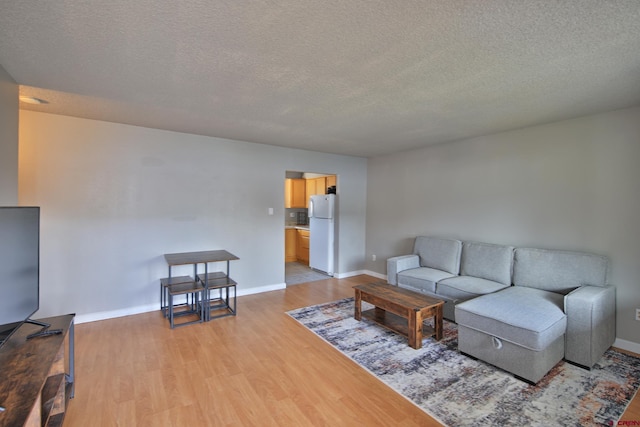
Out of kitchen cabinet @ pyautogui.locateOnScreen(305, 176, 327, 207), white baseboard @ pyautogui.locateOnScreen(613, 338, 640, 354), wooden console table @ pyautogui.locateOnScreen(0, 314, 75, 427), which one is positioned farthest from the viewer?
kitchen cabinet @ pyautogui.locateOnScreen(305, 176, 327, 207)

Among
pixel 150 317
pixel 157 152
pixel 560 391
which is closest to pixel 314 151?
pixel 157 152

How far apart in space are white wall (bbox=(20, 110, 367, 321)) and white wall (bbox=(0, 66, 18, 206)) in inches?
42.7

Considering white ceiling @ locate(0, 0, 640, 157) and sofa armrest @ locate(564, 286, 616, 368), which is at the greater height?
white ceiling @ locate(0, 0, 640, 157)

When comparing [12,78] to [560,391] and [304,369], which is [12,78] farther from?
[560,391]

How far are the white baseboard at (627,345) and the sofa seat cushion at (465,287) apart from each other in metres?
1.02

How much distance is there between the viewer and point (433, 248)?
4207mm

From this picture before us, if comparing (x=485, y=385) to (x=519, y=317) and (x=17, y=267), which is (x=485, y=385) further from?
(x=17, y=267)

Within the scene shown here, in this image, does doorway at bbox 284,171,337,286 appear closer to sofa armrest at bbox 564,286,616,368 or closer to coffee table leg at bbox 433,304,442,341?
coffee table leg at bbox 433,304,442,341

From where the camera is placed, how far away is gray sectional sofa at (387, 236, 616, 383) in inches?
90.4

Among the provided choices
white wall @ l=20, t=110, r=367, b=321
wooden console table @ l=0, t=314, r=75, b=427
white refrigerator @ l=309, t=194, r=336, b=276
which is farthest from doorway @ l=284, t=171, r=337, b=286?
wooden console table @ l=0, t=314, r=75, b=427

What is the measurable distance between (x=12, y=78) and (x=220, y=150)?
2.17 meters

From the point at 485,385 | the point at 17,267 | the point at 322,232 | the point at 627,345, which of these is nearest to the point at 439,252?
the point at 627,345

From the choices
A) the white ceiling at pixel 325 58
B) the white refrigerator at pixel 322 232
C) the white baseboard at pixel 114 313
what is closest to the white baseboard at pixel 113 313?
the white baseboard at pixel 114 313

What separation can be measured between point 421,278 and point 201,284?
9.18ft
